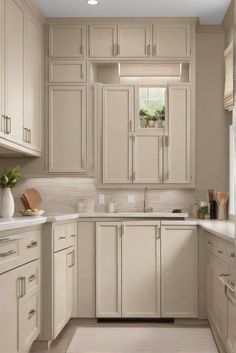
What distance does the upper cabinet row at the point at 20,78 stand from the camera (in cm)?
415

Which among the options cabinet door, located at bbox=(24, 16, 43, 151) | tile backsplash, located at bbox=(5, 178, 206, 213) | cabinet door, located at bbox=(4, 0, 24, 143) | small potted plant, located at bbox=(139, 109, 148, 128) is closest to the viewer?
cabinet door, located at bbox=(4, 0, 24, 143)

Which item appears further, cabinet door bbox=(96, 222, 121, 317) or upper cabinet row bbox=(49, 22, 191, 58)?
upper cabinet row bbox=(49, 22, 191, 58)

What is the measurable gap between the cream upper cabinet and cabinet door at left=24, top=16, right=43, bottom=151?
14 cm

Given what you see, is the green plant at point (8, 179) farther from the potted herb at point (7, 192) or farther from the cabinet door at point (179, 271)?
the cabinet door at point (179, 271)

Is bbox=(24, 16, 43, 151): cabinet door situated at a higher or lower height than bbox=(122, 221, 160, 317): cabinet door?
higher

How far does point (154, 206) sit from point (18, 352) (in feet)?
8.77

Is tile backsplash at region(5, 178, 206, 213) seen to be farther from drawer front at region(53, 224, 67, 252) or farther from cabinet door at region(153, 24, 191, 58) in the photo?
cabinet door at region(153, 24, 191, 58)

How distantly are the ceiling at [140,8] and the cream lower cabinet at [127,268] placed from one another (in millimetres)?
1975

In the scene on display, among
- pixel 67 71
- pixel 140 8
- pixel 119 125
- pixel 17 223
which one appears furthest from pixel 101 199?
pixel 17 223

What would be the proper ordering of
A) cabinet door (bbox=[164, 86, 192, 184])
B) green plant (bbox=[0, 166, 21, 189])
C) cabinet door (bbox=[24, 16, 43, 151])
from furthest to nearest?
cabinet door (bbox=[164, 86, 192, 184]) < cabinet door (bbox=[24, 16, 43, 151]) < green plant (bbox=[0, 166, 21, 189])

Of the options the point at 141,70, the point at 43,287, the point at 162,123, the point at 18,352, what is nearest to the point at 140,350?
the point at 43,287

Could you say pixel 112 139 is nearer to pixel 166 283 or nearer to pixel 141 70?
pixel 141 70

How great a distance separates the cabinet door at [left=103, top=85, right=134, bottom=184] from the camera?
217 inches

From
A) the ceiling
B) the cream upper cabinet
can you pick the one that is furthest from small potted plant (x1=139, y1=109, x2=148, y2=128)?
the ceiling
